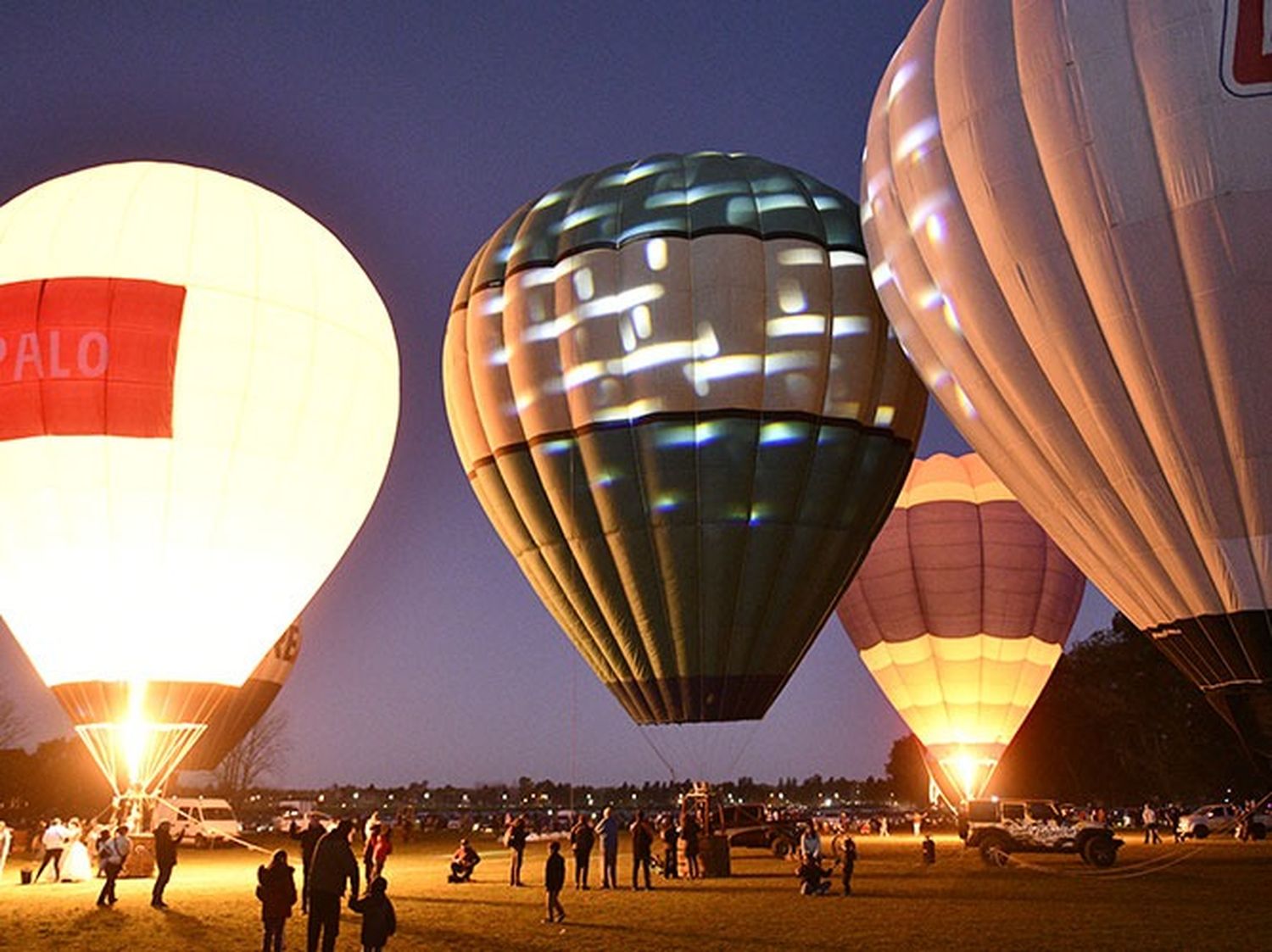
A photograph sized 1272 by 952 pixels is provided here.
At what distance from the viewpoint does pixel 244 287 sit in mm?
17484

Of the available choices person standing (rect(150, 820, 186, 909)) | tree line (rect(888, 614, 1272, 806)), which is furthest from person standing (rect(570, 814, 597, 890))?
tree line (rect(888, 614, 1272, 806))

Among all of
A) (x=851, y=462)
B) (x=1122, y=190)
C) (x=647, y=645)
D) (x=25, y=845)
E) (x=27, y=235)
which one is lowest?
(x=25, y=845)

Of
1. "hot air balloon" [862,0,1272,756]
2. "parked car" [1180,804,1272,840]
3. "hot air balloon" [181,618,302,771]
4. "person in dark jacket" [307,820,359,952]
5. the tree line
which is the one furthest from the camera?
the tree line

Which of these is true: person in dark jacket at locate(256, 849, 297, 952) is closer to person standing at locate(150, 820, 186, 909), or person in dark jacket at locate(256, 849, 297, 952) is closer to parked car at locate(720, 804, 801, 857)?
person standing at locate(150, 820, 186, 909)

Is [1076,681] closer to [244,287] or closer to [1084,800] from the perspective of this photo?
[1084,800]

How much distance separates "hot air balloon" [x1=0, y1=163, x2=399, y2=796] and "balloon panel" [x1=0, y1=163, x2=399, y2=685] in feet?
0.08

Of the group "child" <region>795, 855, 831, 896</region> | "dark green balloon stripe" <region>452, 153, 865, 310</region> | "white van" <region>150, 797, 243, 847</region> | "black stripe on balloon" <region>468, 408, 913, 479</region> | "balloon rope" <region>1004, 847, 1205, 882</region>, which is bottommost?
"white van" <region>150, 797, 243, 847</region>

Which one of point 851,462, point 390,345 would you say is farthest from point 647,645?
point 390,345

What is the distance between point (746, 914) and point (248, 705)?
2877cm

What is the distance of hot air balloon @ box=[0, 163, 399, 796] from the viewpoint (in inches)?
642

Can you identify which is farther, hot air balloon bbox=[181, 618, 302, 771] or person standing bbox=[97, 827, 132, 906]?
hot air balloon bbox=[181, 618, 302, 771]

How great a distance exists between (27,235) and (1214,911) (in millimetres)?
17315

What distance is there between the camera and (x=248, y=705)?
3881 cm

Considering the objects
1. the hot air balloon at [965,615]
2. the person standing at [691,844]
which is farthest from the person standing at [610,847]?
the hot air balloon at [965,615]
